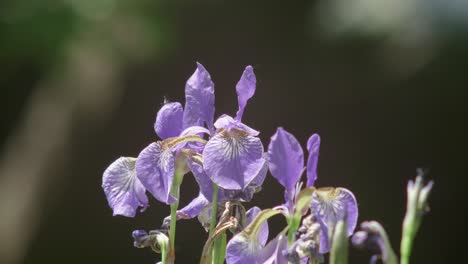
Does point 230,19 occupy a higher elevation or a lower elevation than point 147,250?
higher

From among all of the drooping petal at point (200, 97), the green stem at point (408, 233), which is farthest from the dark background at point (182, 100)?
the green stem at point (408, 233)

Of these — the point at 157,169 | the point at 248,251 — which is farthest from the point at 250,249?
the point at 157,169

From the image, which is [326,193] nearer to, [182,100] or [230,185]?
[230,185]

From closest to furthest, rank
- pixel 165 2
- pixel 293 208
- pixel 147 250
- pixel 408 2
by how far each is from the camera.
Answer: pixel 293 208, pixel 408 2, pixel 147 250, pixel 165 2

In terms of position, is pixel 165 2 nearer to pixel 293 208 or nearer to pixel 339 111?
pixel 339 111

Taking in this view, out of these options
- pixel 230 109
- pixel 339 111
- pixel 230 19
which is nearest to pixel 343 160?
pixel 339 111

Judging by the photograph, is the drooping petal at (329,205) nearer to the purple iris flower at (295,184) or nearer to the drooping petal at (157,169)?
the purple iris flower at (295,184)

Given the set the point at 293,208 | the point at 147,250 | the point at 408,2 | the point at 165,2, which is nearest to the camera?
the point at 293,208
